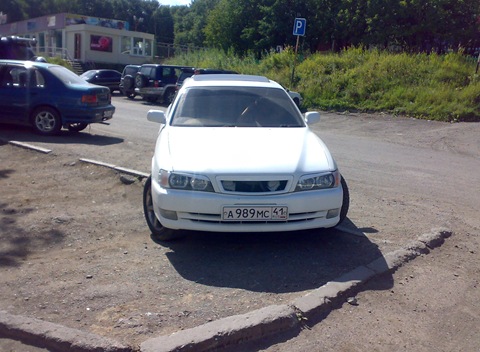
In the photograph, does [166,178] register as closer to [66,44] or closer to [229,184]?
[229,184]

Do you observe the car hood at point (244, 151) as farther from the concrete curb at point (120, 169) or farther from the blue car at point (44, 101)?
the blue car at point (44, 101)

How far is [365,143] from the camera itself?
46.6 ft

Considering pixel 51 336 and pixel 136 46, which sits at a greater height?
pixel 136 46

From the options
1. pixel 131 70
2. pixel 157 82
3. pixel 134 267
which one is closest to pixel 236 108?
pixel 134 267

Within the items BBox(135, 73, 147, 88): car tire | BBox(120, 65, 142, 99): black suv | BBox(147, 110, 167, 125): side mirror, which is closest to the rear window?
BBox(120, 65, 142, 99): black suv

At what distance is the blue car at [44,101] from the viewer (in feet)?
40.7

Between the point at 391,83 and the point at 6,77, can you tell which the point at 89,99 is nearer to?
the point at 6,77

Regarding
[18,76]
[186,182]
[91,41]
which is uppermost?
[91,41]

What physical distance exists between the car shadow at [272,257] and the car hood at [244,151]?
803 mm

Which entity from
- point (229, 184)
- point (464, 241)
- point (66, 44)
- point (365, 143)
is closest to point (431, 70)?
point (365, 143)

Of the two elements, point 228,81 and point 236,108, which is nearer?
point 236,108

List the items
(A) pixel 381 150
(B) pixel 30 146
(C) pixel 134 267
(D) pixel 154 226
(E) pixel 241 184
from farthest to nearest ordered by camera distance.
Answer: (A) pixel 381 150, (B) pixel 30 146, (D) pixel 154 226, (E) pixel 241 184, (C) pixel 134 267

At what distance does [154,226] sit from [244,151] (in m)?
1.18

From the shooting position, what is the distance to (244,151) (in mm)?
5508
